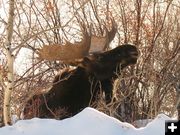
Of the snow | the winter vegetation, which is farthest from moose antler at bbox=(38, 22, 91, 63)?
the snow

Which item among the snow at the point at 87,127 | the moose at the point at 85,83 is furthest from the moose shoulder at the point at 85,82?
the snow at the point at 87,127

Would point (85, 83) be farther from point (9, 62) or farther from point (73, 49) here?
point (9, 62)

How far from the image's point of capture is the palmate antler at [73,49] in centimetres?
893

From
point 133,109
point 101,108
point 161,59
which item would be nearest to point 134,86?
point 133,109

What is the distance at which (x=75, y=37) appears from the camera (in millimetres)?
14602

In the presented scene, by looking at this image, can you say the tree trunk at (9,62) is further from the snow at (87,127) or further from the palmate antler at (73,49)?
the palmate antler at (73,49)

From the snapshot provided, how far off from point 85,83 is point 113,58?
0.64 meters

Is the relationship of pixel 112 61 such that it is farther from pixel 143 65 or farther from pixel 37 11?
pixel 37 11

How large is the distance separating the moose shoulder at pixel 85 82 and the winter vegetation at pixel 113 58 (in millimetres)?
35

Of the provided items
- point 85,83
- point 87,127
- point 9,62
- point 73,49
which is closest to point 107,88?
point 85,83

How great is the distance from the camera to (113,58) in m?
9.24

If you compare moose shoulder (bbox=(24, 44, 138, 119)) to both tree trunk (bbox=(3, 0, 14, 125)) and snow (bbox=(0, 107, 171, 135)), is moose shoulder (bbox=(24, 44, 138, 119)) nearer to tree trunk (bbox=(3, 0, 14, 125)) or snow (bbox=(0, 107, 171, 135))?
tree trunk (bbox=(3, 0, 14, 125))

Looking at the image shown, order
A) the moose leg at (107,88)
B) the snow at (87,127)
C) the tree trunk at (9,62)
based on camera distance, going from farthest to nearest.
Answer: the moose leg at (107,88) → the tree trunk at (9,62) → the snow at (87,127)

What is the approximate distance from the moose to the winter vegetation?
1.3 inches
